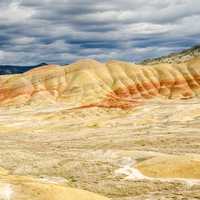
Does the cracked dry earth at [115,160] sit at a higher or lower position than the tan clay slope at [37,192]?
lower

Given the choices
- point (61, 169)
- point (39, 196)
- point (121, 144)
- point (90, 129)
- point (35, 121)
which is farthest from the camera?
point (35, 121)

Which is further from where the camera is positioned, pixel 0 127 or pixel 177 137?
pixel 0 127

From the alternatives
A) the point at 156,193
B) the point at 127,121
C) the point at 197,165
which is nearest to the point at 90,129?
the point at 127,121

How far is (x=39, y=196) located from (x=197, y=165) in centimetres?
2513

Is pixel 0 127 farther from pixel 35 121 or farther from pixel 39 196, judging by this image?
pixel 39 196

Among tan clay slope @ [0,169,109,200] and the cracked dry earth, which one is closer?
tan clay slope @ [0,169,109,200]

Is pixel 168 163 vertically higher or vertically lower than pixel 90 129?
higher

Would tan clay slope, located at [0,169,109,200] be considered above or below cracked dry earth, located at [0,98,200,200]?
above

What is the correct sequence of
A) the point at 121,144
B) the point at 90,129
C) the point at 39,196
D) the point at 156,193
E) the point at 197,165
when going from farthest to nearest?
the point at 90,129
the point at 121,144
the point at 197,165
the point at 156,193
the point at 39,196

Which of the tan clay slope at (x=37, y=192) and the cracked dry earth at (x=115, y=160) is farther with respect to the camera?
the cracked dry earth at (x=115, y=160)

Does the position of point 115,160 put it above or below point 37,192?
below

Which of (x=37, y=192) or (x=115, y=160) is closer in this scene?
(x=37, y=192)

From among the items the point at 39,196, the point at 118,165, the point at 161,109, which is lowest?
the point at 161,109

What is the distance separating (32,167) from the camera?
69.6m
